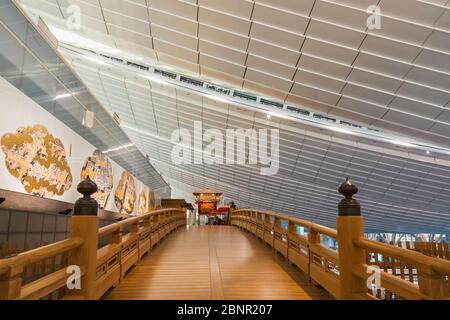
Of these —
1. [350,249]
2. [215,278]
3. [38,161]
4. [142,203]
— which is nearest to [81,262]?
[215,278]

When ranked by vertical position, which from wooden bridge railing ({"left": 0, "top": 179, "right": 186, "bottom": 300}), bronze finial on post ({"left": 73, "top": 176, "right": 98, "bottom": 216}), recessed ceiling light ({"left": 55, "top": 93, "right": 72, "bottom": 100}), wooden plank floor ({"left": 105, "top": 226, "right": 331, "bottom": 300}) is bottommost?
wooden plank floor ({"left": 105, "top": 226, "right": 331, "bottom": 300})

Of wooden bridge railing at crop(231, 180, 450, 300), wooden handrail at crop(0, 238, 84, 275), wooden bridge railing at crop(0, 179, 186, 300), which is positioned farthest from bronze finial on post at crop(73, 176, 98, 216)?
wooden bridge railing at crop(231, 180, 450, 300)

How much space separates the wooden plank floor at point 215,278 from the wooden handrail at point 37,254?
4.67 ft

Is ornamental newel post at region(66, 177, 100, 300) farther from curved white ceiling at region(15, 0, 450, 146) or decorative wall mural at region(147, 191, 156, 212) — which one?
decorative wall mural at region(147, 191, 156, 212)

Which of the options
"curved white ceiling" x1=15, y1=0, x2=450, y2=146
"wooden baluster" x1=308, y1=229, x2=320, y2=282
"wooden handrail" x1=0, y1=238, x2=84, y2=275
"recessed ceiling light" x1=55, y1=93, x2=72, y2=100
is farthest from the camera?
"curved white ceiling" x1=15, y1=0, x2=450, y2=146

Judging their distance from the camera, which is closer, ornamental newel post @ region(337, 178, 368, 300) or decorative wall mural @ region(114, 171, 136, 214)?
ornamental newel post @ region(337, 178, 368, 300)

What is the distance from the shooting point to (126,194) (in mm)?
18062

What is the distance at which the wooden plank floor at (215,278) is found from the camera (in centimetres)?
472

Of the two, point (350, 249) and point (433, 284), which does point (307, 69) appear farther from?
point (433, 284)

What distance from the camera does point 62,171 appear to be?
9758 mm

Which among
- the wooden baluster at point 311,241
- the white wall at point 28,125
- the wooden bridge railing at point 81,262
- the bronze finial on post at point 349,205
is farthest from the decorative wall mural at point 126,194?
the bronze finial on post at point 349,205

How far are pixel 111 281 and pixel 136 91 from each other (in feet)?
56.8

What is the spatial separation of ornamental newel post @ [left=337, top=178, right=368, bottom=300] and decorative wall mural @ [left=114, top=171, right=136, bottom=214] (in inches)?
524

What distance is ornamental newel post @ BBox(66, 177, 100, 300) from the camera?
3.71 metres
